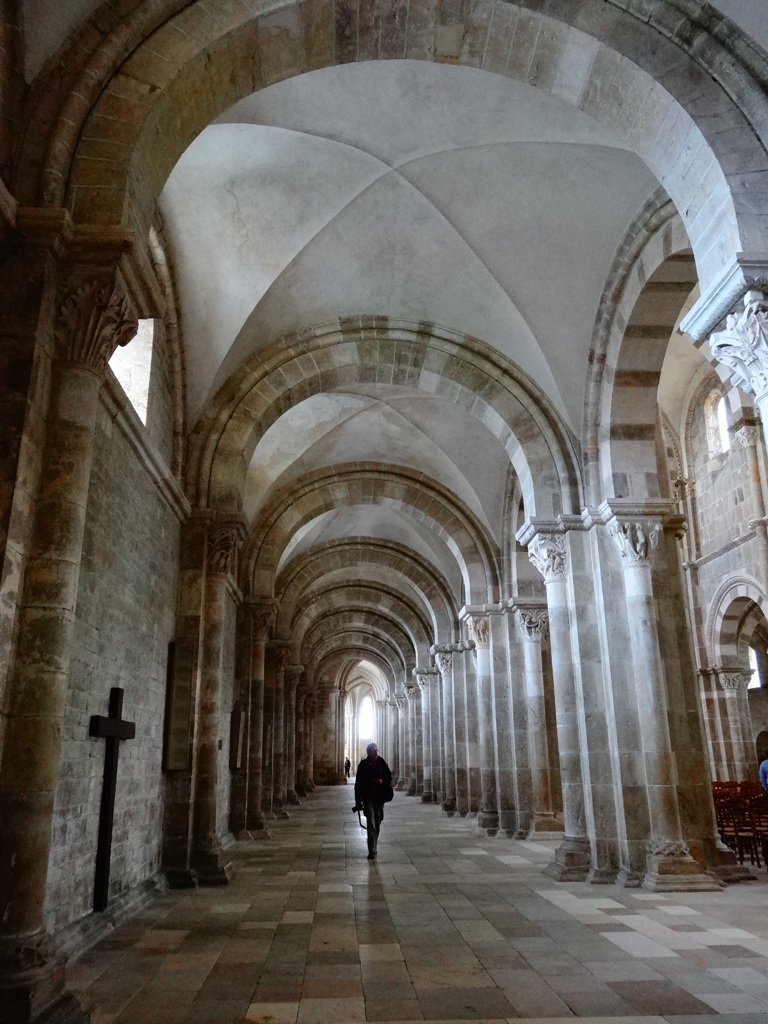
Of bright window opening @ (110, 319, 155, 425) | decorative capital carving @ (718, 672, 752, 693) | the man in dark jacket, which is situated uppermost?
bright window opening @ (110, 319, 155, 425)

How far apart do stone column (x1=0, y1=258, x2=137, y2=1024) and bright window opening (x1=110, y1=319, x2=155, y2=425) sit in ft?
11.0

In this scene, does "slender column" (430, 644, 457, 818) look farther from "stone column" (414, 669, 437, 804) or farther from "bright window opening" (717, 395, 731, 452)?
"bright window opening" (717, 395, 731, 452)

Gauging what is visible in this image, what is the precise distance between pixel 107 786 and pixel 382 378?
764cm

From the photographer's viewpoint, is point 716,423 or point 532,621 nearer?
point 532,621

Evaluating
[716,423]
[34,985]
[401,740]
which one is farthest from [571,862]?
[401,740]

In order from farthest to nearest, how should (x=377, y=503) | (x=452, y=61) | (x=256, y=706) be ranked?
(x=377, y=503) → (x=256, y=706) → (x=452, y=61)

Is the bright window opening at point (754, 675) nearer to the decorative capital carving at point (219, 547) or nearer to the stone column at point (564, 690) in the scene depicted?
the stone column at point (564, 690)

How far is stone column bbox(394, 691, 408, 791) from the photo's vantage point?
3450cm

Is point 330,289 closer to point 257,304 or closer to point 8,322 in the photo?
point 257,304

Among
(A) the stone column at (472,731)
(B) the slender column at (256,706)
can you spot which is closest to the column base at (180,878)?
(B) the slender column at (256,706)

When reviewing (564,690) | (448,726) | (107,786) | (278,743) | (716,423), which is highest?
(716,423)

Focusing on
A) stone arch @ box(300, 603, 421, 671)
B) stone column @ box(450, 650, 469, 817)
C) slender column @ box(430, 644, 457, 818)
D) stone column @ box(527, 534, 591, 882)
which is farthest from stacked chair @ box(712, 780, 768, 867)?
stone arch @ box(300, 603, 421, 671)

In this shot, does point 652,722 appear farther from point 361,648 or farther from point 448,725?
point 361,648

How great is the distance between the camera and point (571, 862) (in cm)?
949
